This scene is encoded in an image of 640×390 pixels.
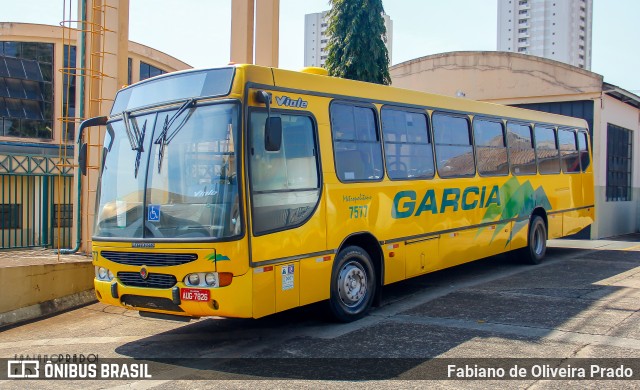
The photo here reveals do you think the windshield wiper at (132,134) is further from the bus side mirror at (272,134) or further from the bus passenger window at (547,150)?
the bus passenger window at (547,150)

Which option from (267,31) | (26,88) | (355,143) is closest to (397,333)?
(355,143)

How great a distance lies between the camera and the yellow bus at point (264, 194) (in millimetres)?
6566

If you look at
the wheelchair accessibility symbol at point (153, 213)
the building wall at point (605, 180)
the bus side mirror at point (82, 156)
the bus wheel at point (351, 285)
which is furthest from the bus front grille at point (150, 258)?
the building wall at point (605, 180)

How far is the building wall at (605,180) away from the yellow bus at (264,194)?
34.6 feet

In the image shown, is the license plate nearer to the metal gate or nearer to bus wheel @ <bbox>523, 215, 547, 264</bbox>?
the metal gate

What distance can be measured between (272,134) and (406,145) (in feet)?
10.3

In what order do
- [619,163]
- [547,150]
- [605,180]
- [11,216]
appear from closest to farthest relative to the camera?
[11,216]
[547,150]
[605,180]
[619,163]

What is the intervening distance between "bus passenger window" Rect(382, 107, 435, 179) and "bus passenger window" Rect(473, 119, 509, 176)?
67.3 inches

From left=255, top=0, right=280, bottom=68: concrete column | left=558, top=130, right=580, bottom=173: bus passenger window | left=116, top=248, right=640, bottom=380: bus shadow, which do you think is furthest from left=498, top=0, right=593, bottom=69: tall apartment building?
left=116, top=248, right=640, bottom=380: bus shadow

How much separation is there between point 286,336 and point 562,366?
120 inches

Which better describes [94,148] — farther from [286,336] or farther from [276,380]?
[276,380]

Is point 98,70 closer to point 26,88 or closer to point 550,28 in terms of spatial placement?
point 26,88

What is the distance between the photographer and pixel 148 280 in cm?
688

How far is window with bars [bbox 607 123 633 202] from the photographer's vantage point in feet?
65.0
